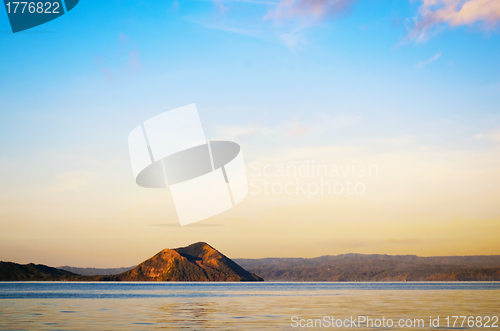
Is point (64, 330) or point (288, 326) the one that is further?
point (288, 326)

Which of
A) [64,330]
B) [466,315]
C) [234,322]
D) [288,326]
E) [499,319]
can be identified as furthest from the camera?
[466,315]

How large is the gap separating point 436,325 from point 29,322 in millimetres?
37933

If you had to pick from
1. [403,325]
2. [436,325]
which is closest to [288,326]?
[403,325]

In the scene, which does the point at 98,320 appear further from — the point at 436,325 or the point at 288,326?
the point at 436,325

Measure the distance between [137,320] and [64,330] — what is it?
981 cm

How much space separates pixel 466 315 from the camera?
170 feet

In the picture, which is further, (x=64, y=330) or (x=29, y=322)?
(x=29, y=322)

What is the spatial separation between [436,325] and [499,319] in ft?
35.8

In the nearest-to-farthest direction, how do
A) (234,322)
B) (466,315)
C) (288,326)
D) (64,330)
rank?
(64,330) → (288,326) → (234,322) → (466,315)

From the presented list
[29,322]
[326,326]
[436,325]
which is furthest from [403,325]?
[29,322]

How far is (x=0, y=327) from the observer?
124 feet

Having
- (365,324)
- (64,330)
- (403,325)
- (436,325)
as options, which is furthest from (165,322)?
(436,325)

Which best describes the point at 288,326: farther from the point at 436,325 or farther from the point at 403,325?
the point at 436,325

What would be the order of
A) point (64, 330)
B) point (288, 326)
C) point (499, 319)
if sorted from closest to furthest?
point (64, 330)
point (288, 326)
point (499, 319)
